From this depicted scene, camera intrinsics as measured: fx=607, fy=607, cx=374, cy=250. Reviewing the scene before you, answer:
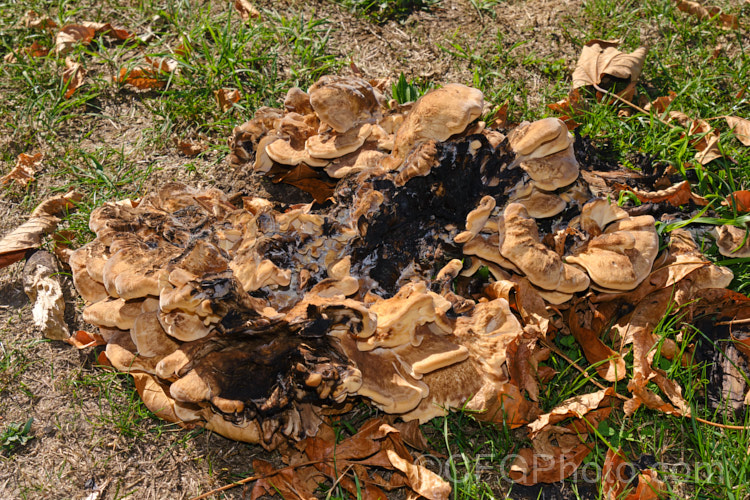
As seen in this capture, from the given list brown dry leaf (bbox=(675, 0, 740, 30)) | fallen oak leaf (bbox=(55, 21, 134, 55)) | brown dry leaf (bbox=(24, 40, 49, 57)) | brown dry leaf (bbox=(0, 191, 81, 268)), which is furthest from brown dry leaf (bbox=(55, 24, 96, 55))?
brown dry leaf (bbox=(675, 0, 740, 30))

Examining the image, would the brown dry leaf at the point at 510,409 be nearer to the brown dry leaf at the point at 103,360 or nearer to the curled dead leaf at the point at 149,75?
the brown dry leaf at the point at 103,360

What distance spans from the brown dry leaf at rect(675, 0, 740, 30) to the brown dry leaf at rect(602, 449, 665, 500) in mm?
4193

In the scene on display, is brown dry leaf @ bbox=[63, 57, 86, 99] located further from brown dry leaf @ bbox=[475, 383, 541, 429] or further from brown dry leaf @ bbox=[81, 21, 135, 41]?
brown dry leaf @ bbox=[475, 383, 541, 429]

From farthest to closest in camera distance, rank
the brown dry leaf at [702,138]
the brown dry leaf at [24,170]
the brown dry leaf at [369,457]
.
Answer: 1. the brown dry leaf at [24,170]
2. the brown dry leaf at [702,138]
3. the brown dry leaf at [369,457]

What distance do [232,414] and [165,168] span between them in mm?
2493

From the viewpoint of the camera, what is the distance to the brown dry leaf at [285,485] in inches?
122

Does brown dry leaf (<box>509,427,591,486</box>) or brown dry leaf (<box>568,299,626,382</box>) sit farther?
brown dry leaf (<box>568,299,626,382</box>)

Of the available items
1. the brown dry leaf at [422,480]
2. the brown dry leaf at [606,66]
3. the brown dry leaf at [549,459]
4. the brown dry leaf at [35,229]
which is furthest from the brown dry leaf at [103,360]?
the brown dry leaf at [606,66]

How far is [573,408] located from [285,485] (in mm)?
1558

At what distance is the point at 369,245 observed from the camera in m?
3.26

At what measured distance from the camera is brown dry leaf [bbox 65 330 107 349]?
11.8 feet

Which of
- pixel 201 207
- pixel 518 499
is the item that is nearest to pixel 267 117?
pixel 201 207

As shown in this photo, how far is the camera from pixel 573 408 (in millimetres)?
3203

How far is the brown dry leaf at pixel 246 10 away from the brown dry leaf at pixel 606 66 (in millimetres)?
2854
